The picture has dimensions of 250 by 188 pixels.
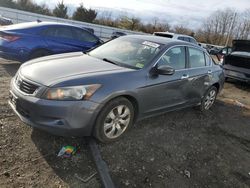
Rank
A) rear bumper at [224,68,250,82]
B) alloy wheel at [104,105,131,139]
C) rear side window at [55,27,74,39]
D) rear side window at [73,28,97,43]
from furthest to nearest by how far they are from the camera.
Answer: rear bumper at [224,68,250,82], rear side window at [73,28,97,43], rear side window at [55,27,74,39], alloy wheel at [104,105,131,139]

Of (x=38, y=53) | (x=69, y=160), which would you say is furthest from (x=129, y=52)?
(x=38, y=53)

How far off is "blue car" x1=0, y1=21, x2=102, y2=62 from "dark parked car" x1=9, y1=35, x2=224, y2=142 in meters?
2.72

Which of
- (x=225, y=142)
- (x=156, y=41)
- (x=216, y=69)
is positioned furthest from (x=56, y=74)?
(x=216, y=69)

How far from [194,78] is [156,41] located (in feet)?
3.76

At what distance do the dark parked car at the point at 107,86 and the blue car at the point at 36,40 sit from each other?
272 centimetres

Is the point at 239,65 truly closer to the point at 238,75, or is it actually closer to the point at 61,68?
the point at 238,75

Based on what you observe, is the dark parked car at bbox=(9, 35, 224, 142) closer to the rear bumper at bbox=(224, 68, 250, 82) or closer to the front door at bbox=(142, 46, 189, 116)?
the front door at bbox=(142, 46, 189, 116)

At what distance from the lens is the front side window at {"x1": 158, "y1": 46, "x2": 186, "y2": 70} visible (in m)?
4.60

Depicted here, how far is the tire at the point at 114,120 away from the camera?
3.65 meters

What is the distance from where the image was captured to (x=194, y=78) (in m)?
5.31

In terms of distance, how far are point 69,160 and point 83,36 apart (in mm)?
5793

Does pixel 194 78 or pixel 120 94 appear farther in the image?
pixel 194 78

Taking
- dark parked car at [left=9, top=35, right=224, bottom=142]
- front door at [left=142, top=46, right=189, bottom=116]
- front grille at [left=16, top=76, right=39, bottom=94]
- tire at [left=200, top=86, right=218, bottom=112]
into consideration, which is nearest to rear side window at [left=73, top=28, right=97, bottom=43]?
dark parked car at [left=9, top=35, right=224, bottom=142]

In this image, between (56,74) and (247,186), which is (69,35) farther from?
(247,186)
